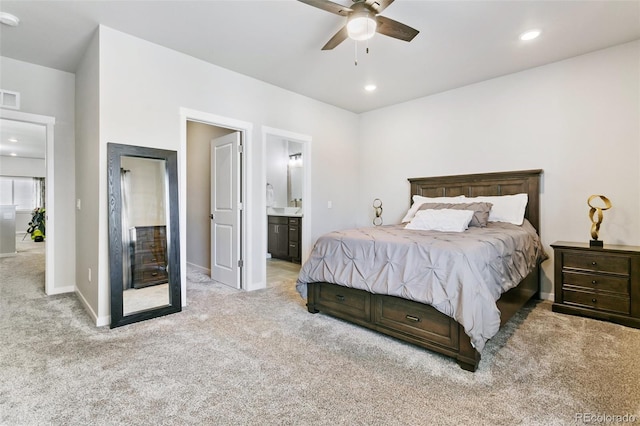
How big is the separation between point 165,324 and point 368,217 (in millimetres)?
3537

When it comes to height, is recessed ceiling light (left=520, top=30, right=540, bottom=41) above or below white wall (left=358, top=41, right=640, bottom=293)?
above

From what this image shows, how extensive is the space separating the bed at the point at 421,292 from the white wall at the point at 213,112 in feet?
4.74

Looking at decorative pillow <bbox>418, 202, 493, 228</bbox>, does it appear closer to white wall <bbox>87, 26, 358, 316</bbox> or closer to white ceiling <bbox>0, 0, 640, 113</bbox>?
white ceiling <bbox>0, 0, 640, 113</bbox>

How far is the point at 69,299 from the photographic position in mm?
3551

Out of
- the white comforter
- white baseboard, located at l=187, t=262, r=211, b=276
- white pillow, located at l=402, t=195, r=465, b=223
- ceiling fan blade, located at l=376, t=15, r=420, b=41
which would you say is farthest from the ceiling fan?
white baseboard, located at l=187, t=262, r=211, b=276

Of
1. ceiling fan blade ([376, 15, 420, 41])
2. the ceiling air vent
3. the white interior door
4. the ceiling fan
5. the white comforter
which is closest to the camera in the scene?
the white comforter

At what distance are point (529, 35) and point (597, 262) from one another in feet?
7.43

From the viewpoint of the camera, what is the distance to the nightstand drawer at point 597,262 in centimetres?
277

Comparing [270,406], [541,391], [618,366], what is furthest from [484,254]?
[270,406]

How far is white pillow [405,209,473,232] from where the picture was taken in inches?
122

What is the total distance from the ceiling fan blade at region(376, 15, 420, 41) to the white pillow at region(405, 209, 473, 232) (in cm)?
176

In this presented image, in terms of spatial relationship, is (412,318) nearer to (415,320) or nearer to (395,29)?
(415,320)

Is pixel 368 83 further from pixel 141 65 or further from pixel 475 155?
pixel 141 65

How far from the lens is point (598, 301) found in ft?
9.45
